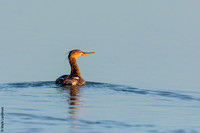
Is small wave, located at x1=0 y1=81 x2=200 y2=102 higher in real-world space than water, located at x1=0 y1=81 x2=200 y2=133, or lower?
higher

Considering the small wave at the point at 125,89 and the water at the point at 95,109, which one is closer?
the water at the point at 95,109

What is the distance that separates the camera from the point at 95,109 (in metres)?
11.7

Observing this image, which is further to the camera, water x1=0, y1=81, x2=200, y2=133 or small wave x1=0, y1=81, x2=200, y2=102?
small wave x1=0, y1=81, x2=200, y2=102

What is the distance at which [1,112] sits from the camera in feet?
35.0

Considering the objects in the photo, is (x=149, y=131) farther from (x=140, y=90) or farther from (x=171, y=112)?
(x=140, y=90)

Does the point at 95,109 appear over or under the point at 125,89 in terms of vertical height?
under

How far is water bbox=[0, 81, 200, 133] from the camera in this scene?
30.9 feet

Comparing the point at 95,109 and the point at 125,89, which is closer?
the point at 95,109

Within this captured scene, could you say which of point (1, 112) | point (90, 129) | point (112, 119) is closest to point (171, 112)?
point (112, 119)

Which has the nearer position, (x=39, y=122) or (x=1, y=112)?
(x=39, y=122)

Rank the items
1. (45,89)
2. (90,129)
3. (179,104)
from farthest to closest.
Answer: (45,89) < (179,104) < (90,129)

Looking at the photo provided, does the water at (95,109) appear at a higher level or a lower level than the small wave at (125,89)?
lower

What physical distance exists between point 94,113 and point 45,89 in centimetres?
429

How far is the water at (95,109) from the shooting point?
942 centimetres
